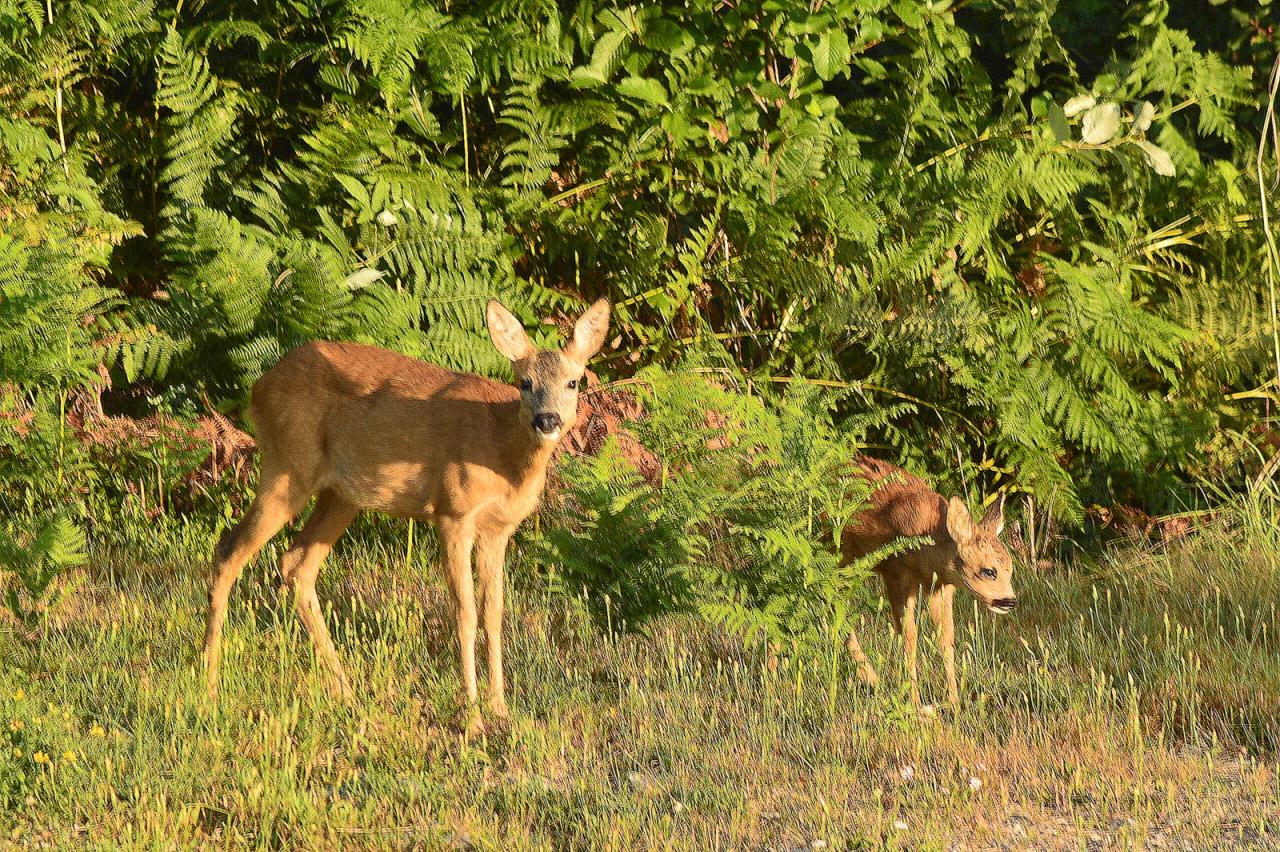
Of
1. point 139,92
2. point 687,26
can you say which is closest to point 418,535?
point 687,26

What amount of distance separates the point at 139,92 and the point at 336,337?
295 cm

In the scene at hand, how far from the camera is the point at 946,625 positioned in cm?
655

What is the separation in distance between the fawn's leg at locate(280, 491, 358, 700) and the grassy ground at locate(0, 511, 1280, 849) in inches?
3.2

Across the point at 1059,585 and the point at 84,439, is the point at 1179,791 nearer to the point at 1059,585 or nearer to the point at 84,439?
the point at 1059,585

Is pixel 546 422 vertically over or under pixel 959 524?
over

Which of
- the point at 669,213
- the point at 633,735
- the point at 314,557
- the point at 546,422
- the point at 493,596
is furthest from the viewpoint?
the point at 669,213

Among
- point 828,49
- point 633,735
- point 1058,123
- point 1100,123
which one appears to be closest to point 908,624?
point 633,735

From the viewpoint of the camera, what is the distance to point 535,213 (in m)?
8.38

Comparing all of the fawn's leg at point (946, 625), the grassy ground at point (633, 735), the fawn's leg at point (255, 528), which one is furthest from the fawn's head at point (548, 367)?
the fawn's leg at point (946, 625)

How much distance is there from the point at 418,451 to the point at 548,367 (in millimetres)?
694

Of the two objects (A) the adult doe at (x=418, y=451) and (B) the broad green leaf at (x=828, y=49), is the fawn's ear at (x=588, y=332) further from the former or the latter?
(B) the broad green leaf at (x=828, y=49)

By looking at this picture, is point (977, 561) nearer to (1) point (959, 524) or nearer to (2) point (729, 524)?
(1) point (959, 524)

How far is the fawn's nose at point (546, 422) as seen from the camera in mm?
5867

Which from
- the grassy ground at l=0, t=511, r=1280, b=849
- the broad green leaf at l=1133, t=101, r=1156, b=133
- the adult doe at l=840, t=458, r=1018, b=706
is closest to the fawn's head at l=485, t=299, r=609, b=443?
the grassy ground at l=0, t=511, r=1280, b=849
